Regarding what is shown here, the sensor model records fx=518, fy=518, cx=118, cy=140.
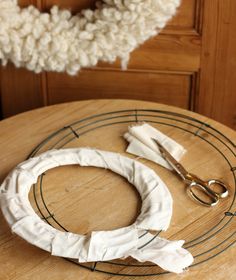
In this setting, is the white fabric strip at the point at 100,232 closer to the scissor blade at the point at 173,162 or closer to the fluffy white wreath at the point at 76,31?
the scissor blade at the point at 173,162

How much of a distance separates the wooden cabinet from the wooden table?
0.12m

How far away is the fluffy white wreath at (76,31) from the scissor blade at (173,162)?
200mm

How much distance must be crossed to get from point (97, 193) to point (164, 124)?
0.20m

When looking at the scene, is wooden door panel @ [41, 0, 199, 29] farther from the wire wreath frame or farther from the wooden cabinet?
the wire wreath frame

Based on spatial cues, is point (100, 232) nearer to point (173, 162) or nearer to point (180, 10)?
point (173, 162)

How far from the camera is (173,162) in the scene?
0.80 m

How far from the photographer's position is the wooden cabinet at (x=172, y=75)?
96 cm

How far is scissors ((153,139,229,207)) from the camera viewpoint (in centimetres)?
74

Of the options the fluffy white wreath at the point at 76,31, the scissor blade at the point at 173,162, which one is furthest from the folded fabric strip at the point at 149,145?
the fluffy white wreath at the point at 76,31

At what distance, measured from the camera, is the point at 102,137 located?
0.86 meters

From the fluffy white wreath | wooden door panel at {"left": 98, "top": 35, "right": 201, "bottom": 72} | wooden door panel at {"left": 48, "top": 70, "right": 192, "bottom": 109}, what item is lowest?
wooden door panel at {"left": 48, "top": 70, "right": 192, "bottom": 109}

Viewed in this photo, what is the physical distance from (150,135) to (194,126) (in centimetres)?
8

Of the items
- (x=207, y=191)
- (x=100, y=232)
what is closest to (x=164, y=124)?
(x=207, y=191)

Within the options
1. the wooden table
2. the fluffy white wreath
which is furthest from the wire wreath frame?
the fluffy white wreath
